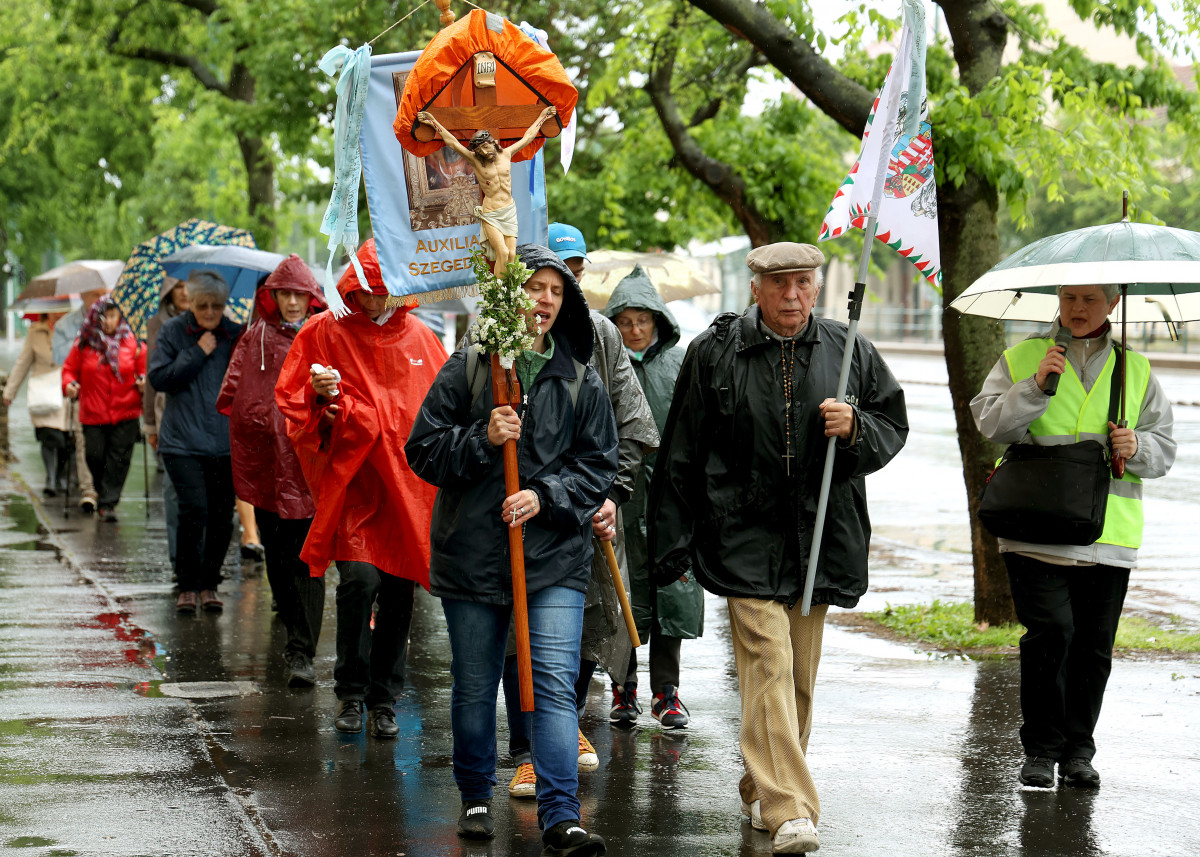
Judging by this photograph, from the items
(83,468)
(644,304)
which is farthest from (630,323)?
(83,468)

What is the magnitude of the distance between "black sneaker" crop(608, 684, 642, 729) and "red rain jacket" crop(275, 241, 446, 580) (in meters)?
0.99

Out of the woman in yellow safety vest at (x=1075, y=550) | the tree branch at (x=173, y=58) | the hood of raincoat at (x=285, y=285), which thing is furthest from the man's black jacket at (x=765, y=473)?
the tree branch at (x=173, y=58)

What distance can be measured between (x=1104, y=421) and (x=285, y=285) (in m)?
3.87

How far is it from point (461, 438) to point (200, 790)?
169 cm

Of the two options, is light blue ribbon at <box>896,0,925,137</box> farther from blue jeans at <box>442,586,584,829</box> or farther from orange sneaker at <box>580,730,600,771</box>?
orange sneaker at <box>580,730,600,771</box>

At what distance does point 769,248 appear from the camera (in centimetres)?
490

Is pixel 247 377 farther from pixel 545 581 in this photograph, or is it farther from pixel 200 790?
pixel 545 581

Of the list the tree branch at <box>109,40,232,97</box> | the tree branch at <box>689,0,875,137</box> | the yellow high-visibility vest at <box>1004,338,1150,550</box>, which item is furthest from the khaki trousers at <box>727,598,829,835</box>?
the tree branch at <box>109,40,232,97</box>

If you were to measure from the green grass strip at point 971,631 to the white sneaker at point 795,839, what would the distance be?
340 cm

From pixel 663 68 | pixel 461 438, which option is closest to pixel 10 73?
pixel 663 68

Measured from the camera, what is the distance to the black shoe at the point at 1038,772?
541 cm

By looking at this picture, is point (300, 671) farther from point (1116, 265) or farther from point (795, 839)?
point (1116, 265)

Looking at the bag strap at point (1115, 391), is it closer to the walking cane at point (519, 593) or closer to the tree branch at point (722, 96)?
the walking cane at point (519, 593)

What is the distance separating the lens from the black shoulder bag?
17.4ft
